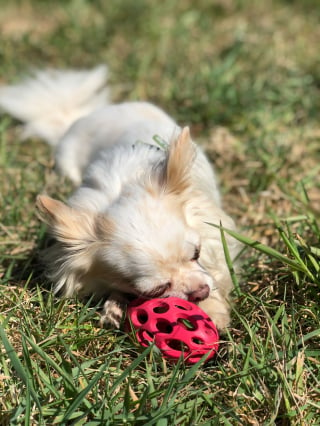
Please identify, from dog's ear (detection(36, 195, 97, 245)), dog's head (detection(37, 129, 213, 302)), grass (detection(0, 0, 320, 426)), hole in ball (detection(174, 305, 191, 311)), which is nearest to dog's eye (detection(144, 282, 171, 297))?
dog's head (detection(37, 129, 213, 302))

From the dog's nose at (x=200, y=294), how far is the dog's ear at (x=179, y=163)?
1.60 ft

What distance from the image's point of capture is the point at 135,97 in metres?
4.86

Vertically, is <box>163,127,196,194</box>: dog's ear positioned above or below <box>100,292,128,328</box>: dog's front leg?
above

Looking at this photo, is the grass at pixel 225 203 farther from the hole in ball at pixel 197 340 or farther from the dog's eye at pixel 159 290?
the dog's eye at pixel 159 290

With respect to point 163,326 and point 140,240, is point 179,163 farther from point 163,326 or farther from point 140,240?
point 163,326

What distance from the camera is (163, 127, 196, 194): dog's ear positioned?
2709mm

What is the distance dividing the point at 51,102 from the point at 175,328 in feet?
9.16

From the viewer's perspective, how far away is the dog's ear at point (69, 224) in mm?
2738

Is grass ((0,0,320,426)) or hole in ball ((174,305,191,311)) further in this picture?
hole in ball ((174,305,191,311))

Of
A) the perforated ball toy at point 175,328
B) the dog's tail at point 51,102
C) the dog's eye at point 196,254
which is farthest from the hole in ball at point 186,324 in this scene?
the dog's tail at point 51,102

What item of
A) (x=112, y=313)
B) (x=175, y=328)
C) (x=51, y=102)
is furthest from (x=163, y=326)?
(x=51, y=102)

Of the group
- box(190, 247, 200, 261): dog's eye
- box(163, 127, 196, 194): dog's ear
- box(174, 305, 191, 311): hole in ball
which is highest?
box(163, 127, 196, 194): dog's ear

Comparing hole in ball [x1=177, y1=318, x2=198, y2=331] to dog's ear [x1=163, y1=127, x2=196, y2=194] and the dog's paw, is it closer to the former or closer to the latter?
the dog's paw

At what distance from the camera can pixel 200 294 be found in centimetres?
266
